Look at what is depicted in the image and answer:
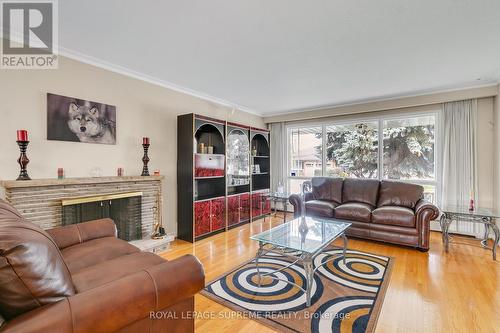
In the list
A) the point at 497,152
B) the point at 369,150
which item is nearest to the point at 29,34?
the point at 369,150

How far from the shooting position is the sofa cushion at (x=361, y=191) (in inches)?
164

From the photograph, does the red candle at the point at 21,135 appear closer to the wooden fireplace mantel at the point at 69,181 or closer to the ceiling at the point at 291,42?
the wooden fireplace mantel at the point at 69,181

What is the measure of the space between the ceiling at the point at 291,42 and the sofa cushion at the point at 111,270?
1941 mm

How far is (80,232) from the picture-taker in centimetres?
210

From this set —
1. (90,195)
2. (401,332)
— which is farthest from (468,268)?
(90,195)

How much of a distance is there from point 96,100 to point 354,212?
3.97 meters

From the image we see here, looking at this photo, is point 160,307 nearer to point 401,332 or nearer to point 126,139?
point 401,332

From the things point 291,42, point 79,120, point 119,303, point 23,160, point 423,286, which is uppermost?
point 291,42

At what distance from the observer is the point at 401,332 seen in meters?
1.71

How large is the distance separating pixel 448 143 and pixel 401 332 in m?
3.54

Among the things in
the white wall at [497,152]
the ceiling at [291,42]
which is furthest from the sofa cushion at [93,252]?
the white wall at [497,152]

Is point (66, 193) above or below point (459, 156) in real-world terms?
below

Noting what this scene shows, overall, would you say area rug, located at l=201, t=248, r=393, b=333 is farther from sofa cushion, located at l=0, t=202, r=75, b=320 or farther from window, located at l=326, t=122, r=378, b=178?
window, located at l=326, t=122, r=378, b=178

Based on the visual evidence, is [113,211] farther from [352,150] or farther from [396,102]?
[396,102]
